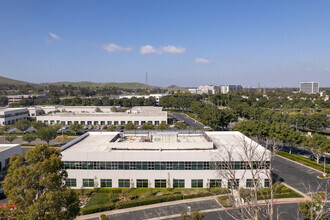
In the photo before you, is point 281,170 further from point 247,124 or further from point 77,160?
point 77,160

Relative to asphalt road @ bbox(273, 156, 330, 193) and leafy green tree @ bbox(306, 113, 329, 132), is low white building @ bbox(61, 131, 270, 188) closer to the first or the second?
asphalt road @ bbox(273, 156, 330, 193)

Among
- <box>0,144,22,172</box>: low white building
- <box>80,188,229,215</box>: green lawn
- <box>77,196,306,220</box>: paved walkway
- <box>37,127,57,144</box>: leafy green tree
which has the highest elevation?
<box>37,127,57,144</box>: leafy green tree

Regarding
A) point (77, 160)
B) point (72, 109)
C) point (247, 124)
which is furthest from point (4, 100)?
point (247, 124)

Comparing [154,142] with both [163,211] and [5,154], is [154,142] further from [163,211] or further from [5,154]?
[5,154]

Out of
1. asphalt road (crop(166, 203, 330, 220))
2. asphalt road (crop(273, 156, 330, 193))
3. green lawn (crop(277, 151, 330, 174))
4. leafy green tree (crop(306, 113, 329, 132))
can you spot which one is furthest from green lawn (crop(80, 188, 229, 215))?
leafy green tree (crop(306, 113, 329, 132))

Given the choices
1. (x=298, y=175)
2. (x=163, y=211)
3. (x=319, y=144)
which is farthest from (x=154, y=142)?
(x=319, y=144)
